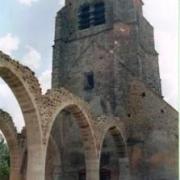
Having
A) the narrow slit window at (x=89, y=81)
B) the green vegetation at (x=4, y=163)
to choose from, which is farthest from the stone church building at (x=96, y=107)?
the green vegetation at (x=4, y=163)

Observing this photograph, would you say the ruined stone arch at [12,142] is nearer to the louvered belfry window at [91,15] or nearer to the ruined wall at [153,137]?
the ruined wall at [153,137]

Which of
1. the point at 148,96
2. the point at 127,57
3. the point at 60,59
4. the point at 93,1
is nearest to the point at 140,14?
the point at 93,1

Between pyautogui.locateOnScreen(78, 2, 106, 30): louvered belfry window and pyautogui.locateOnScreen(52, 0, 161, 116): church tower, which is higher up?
pyautogui.locateOnScreen(78, 2, 106, 30): louvered belfry window

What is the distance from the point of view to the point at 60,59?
21.3 m

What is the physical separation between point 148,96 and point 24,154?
22.2ft

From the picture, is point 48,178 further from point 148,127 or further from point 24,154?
point 148,127

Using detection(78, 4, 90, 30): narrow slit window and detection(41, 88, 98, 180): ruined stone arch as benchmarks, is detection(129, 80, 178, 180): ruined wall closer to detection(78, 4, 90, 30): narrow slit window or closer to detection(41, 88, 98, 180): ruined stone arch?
detection(41, 88, 98, 180): ruined stone arch

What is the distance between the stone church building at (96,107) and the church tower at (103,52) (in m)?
0.06

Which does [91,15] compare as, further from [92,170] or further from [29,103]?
[29,103]

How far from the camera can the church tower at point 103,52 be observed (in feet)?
61.5

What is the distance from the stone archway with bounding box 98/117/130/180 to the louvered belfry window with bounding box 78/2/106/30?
788 centimetres

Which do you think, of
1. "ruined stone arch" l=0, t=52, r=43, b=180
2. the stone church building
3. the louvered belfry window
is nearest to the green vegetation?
the stone church building

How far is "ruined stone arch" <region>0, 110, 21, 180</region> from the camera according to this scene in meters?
14.1

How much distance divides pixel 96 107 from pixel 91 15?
6.83m
